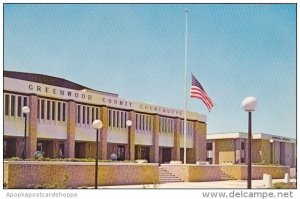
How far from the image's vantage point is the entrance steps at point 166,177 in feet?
60.3

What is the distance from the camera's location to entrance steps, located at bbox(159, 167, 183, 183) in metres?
18.4

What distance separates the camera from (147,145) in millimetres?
24234

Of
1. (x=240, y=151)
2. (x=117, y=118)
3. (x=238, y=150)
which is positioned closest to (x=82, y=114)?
(x=117, y=118)

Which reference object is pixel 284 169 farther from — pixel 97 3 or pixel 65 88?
pixel 97 3

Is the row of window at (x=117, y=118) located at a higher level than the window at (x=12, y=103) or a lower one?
lower

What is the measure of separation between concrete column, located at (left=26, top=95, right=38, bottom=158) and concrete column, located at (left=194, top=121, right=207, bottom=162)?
25.6 ft

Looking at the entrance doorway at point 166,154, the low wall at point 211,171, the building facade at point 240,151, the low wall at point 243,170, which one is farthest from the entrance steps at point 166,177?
A: the building facade at point 240,151

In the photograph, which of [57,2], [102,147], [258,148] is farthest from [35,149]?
[258,148]

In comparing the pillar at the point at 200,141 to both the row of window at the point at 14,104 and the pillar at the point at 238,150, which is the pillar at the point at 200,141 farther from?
the row of window at the point at 14,104

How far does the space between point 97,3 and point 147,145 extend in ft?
39.3

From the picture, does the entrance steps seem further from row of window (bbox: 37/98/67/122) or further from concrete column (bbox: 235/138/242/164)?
concrete column (bbox: 235/138/242/164)

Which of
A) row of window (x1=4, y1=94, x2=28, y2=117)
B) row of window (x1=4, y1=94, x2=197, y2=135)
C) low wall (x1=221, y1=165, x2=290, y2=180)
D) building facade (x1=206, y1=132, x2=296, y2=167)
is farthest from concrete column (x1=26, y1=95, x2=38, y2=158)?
building facade (x1=206, y1=132, x2=296, y2=167)

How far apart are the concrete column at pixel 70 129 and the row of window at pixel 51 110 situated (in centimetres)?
17

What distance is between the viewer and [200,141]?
1030 inches
